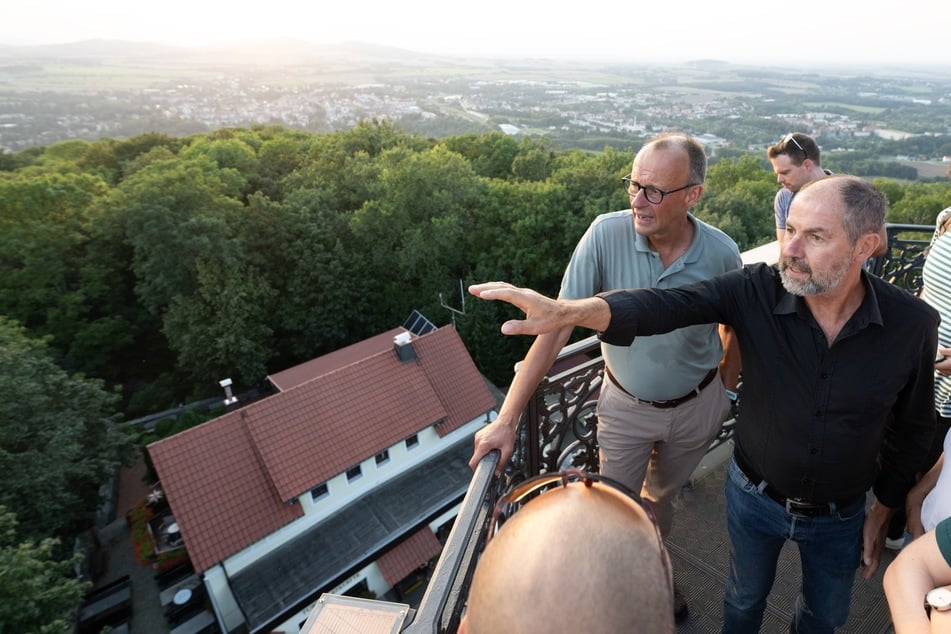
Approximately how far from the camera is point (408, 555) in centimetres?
1125

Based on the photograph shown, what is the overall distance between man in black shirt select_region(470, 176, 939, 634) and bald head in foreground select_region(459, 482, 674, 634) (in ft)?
2.52

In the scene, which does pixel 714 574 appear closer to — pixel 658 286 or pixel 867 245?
pixel 658 286

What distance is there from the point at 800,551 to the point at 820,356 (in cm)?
109

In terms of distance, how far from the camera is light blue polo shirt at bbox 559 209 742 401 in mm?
2387

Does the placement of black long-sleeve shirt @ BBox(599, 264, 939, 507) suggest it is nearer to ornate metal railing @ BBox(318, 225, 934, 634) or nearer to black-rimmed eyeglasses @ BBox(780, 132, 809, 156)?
ornate metal railing @ BBox(318, 225, 934, 634)

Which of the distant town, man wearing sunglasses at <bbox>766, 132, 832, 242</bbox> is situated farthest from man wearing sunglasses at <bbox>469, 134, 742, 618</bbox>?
the distant town

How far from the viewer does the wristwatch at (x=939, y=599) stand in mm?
1304

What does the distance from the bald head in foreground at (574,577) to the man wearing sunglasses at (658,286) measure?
Answer: 1.48 m

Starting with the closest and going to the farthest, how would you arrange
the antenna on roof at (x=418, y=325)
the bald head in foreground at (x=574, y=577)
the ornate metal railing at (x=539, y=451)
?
1. the bald head in foreground at (x=574, y=577)
2. the ornate metal railing at (x=539, y=451)
3. the antenna on roof at (x=418, y=325)

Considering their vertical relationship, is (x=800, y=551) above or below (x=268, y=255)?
above

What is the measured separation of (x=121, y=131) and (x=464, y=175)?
30162 millimetres

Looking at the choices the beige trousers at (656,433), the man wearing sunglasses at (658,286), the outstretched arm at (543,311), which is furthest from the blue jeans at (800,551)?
the outstretched arm at (543,311)

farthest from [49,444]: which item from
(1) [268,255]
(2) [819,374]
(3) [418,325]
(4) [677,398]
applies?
(2) [819,374]

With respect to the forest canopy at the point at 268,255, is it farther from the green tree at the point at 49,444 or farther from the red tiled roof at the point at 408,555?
the red tiled roof at the point at 408,555
